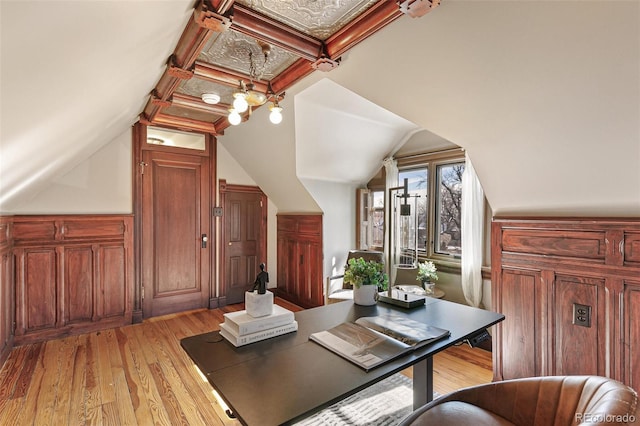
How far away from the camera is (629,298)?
1.85 metres

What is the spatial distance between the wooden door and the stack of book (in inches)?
126

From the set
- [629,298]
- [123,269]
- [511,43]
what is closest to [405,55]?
[511,43]

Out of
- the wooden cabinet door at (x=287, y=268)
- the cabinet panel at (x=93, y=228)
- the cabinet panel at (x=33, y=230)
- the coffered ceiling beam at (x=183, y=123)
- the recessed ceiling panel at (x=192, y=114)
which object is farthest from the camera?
the wooden cabinet door at (x=287, y=268)

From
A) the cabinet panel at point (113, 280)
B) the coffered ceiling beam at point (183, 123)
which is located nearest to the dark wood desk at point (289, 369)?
the cabinet panel at point (113, 280)

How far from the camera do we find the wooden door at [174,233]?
407cm

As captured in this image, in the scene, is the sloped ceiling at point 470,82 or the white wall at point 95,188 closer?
the sloped ceiling at point 470,82

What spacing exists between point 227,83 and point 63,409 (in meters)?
2.84

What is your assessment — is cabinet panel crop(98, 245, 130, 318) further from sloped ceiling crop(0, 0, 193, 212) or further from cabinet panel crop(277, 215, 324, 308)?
cabinet panel crop(277, 215, 324, 308)

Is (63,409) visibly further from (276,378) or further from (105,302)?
(276,378)

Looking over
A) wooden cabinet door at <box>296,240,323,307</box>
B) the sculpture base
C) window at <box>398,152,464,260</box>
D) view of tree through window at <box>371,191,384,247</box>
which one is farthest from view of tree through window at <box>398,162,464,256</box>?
the sculpture base

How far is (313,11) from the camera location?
1763 mm

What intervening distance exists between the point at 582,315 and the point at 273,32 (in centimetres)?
276

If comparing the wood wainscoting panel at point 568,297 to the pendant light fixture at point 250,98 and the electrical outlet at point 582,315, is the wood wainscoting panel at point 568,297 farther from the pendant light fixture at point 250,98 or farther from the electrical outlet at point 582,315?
the pendant light fixture at point 250,98

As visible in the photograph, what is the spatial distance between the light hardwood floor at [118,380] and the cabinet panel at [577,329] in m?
0.68
